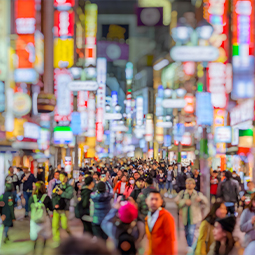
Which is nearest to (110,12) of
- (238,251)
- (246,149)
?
(246,149)

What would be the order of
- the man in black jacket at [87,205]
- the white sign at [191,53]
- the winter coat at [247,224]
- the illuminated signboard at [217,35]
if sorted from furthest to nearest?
the illuminated signboard at [217,35] < the white sign at [191,53] < the man in black jacket at [87,205] < the winter coat at [247,224]

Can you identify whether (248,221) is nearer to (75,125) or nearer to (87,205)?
(87,205)

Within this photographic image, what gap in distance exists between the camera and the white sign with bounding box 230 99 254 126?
1709 centimetres

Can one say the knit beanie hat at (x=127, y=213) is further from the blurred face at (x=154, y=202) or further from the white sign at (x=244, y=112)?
the white sign at (x=244, y=112)

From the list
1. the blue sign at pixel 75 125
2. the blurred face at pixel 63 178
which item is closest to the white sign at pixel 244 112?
the blue sign at pixel 75 125

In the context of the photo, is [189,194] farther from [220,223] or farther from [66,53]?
[66,53]

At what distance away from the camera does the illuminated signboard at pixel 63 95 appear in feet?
77.0

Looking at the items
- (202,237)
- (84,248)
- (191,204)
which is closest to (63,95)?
(191,204)

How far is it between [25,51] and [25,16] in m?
1.58

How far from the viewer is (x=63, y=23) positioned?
23.4 meters

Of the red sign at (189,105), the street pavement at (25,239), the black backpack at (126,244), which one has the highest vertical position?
the red sign at (189,105)

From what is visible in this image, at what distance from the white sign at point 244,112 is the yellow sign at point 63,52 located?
379 inches

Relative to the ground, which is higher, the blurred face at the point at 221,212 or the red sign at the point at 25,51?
the red sign at the point at 25,51

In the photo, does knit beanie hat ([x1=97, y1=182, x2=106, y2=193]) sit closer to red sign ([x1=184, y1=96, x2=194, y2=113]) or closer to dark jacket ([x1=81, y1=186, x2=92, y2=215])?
dark jacket ([x1=81, y1=186, x2=92, y2=215])
